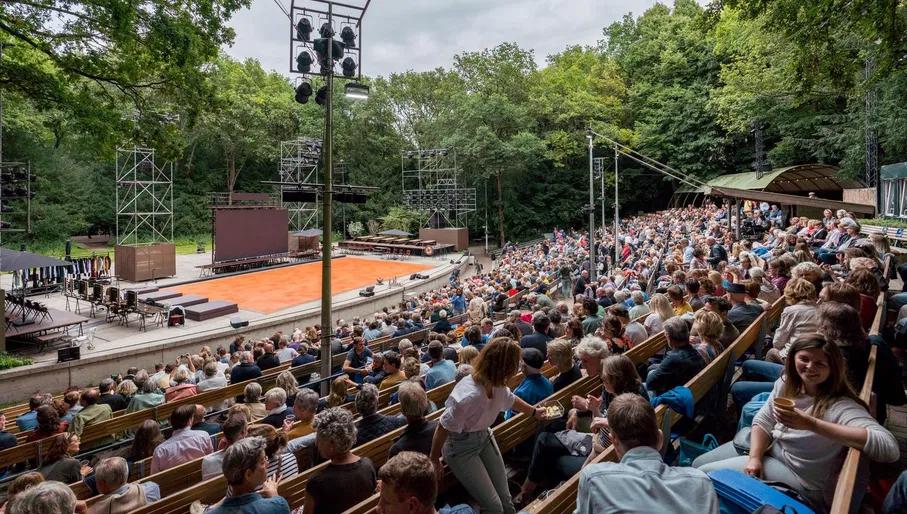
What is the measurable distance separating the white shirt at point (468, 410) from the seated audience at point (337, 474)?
54 centimetres

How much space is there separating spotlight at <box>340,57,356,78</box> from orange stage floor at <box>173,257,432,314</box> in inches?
510

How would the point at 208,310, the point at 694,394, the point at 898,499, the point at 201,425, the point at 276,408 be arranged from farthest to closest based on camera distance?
1. the point at 208,310
2. the point at 201,425
3. the point at 276,408
4. the point at 694,394
5. the point at 898,499

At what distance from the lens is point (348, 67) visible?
27.2ft

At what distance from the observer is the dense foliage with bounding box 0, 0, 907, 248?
8.77m

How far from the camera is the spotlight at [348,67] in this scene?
8.24m

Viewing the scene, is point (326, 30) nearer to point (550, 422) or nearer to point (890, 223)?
point (550, 422)

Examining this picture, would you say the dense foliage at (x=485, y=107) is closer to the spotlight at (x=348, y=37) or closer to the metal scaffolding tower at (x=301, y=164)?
the spotlight at (x=348, y=37)

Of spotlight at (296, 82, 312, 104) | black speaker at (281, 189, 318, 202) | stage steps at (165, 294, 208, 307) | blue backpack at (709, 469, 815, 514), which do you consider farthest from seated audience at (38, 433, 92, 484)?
stage steps at (165, 294, 208, 307)

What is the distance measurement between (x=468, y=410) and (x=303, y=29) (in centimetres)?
697

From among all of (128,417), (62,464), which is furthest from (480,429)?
(128,417)

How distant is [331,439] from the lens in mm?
2803

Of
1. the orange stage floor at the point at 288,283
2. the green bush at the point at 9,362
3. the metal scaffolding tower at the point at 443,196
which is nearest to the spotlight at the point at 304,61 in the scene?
the green bush at the point at 9,362

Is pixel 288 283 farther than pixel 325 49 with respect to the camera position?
Yes

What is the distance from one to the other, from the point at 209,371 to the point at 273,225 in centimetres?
2538
